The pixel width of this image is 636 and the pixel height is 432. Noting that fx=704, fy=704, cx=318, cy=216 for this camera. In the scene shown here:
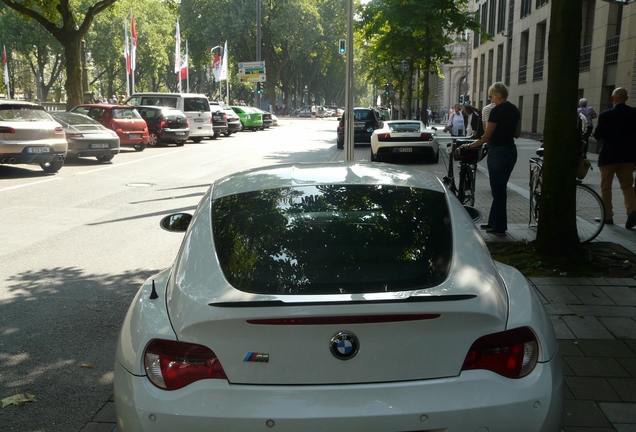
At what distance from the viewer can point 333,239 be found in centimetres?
304

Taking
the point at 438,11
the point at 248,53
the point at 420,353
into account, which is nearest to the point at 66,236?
the point at 420,353

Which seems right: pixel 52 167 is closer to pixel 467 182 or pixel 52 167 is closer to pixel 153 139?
pixel 153 139

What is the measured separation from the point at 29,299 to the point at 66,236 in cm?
294

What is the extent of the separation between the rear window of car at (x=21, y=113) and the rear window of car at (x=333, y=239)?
46.6 ft

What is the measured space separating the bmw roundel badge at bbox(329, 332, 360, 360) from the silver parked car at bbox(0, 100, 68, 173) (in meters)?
14.8

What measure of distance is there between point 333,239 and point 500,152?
6035mm

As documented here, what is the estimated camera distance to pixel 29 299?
6.19 metres

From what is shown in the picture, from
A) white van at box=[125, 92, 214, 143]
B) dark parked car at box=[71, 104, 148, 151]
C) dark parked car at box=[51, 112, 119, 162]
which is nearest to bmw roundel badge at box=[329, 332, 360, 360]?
dark parked car at box=[51, 112, 119, 162]

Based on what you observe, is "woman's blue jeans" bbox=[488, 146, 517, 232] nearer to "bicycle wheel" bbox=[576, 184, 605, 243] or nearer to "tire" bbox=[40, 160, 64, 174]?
"bicycle wheel" bbox=[576, 184, 605, 243]

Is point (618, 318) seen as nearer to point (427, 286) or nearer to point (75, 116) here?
point (427, 286)

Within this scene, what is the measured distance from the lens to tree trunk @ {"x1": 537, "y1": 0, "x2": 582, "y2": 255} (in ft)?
22.6

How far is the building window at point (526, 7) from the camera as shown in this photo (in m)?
34.7

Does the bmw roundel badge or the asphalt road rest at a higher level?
the bmw roundel badge

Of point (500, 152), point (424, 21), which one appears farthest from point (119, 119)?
point (500, 152)
